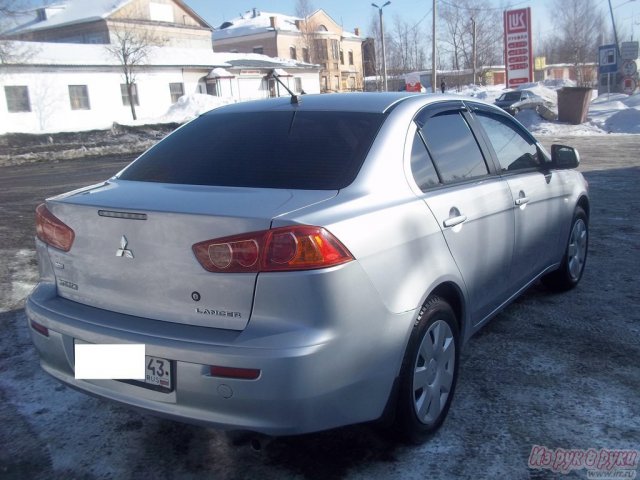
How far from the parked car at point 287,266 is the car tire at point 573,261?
4.98 ft

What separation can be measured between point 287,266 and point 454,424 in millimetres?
1379

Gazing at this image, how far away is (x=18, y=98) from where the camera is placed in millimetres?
30672

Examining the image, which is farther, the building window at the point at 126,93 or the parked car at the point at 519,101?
the building window at the point at 126,93

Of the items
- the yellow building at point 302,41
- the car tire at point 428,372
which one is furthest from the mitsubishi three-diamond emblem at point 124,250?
the yellow building at point 302,41

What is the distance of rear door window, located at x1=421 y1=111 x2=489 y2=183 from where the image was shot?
10.8ft

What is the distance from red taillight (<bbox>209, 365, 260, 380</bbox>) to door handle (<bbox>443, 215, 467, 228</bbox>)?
126 centimetres

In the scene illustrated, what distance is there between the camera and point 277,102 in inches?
141

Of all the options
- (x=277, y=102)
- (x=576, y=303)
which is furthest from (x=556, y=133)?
(x=277, y=102)

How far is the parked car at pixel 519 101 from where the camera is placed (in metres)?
30.6

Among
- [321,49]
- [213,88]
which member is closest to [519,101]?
[213,88]

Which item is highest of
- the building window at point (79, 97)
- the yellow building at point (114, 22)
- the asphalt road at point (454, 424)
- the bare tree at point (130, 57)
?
the yellow building at point (114, 22)

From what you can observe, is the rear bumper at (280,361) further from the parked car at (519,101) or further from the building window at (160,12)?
the building window at (160,12)

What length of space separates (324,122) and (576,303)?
275 centimetres

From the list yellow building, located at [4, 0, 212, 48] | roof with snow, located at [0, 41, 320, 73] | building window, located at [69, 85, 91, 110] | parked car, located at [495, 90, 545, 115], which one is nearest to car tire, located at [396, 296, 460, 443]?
parked car, located at [495, 90, 545, 115]
